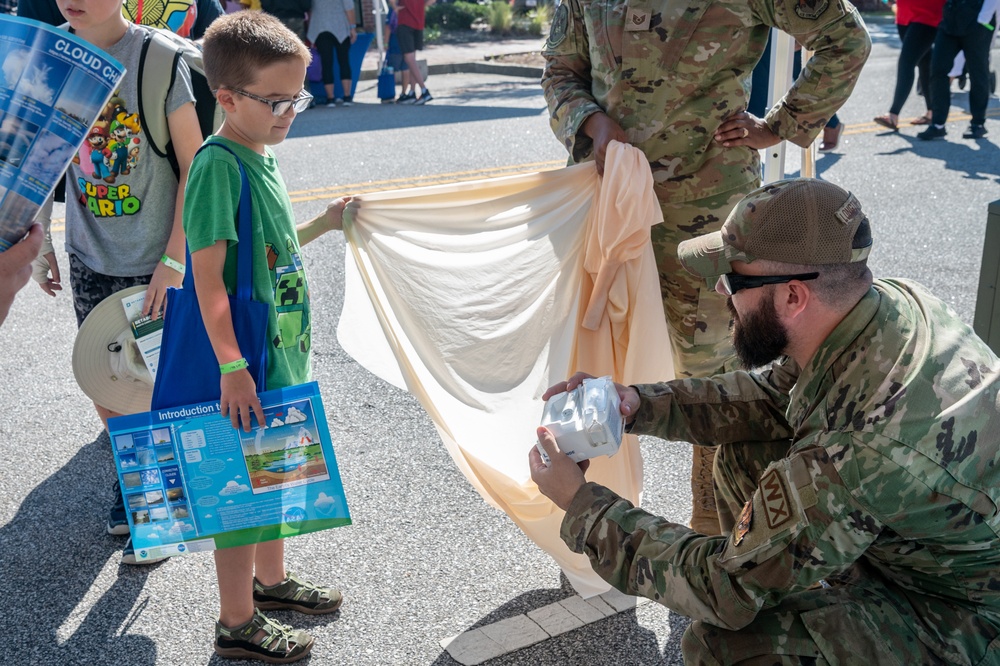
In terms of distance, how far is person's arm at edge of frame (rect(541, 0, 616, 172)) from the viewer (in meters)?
3.04

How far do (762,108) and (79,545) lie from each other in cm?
643

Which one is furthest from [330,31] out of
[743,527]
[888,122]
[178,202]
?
[743,527]

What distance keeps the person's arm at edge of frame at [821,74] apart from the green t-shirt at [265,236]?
59.7 inches

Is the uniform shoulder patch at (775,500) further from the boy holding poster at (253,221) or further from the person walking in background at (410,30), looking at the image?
the person walking in background at (410,30)

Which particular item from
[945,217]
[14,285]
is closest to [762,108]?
[945,217]

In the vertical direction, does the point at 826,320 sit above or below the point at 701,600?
above

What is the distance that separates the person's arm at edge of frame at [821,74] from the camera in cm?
290

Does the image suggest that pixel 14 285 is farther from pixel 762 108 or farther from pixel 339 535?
pixel 762 108

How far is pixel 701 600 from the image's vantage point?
6.70 ft

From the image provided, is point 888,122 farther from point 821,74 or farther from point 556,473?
point 556,473

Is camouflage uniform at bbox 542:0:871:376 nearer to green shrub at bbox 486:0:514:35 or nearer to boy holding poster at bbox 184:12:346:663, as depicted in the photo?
boy holding poster at bbox 184:12:346:663

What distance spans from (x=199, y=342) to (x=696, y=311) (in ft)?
5.03

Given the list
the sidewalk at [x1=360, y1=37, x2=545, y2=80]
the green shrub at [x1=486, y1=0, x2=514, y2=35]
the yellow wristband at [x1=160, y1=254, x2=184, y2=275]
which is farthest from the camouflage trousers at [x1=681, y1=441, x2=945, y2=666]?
the green shrub at [x1=486, y1=0, x2=514, y2=35]

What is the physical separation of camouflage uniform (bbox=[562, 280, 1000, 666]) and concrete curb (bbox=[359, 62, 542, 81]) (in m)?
14.1
